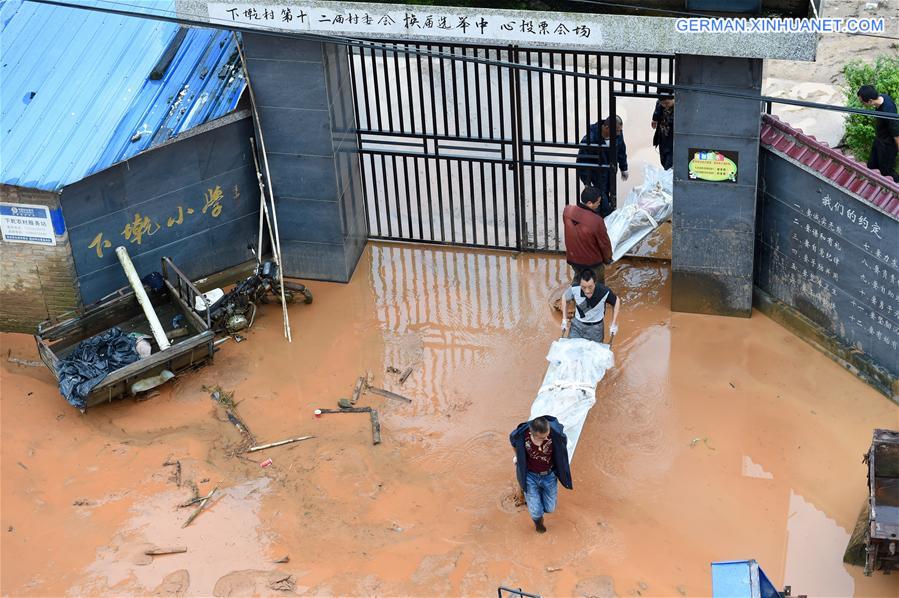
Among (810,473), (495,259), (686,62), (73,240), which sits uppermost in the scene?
(686,62)

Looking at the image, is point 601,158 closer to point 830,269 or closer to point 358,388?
point 830,269

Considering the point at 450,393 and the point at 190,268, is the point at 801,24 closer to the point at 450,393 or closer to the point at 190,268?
the point at 450,393

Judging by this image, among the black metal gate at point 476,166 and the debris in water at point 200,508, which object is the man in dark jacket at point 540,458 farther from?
→ the black metal gate at point 476,166

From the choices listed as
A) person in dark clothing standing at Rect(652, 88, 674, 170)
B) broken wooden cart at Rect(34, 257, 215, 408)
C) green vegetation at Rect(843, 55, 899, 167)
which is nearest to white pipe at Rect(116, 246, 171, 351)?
broken wooden cart at Rect(34, 257, 215, 408)

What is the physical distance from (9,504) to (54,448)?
85 cm

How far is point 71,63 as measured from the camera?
13281mm

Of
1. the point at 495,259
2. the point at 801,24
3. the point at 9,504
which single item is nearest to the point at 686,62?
the point at 801,24

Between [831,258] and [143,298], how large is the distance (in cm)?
742

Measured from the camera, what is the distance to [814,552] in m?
9.62

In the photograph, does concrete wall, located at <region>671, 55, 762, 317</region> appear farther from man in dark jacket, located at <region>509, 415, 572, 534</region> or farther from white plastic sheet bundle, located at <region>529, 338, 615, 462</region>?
man in dark jacket, located at <region>509, 415, 572, 534</region>

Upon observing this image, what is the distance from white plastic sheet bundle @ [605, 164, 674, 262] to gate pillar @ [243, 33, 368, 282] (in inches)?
128

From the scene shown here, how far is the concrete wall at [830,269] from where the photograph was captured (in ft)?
36.1

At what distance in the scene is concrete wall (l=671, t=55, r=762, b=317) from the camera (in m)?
11.4

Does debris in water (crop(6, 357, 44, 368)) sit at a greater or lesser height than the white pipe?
lesser
